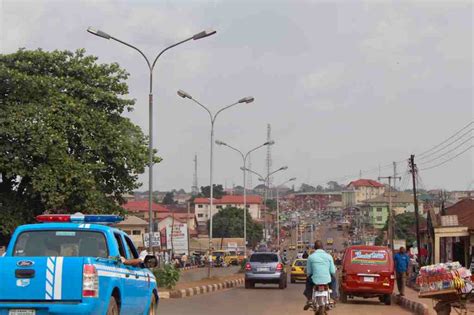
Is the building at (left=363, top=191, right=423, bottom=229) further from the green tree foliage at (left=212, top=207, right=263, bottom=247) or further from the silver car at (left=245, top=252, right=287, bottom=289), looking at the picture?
the silver car at (left=245, top=252, right=287, bottom=289)

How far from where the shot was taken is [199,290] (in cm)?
2900

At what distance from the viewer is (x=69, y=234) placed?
442 inches

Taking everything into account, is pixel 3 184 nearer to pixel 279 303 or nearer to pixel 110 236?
pixel 279 303

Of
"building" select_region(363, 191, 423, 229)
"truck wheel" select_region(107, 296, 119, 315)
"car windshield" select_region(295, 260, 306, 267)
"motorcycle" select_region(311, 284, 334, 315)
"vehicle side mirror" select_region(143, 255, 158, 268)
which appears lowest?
"car windshield" select_region(295, 260, 306, 267)

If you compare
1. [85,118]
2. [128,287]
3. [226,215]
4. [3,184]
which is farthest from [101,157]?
[226,215]

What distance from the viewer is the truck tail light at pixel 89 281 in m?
9.80

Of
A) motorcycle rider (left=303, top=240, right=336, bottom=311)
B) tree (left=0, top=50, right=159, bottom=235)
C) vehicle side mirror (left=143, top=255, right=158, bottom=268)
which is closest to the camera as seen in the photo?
vehicle side mirror (left=143, top=255, right=158, bottom=268)

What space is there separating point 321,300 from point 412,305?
24.3 ft

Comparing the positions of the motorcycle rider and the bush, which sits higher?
the motorcycle rider

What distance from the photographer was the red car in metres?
23.7

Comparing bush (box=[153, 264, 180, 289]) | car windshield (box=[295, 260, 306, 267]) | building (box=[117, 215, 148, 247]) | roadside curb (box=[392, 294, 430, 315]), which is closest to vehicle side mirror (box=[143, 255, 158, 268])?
roadside curb (box=[392, 294, 430, 315])

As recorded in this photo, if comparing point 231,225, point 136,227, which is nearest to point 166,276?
point 136,227

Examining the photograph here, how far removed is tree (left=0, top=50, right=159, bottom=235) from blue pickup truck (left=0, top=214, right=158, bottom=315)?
2128 centimetres

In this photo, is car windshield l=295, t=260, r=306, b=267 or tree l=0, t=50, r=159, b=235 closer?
tree l=0, t=50, r=159, b=235
